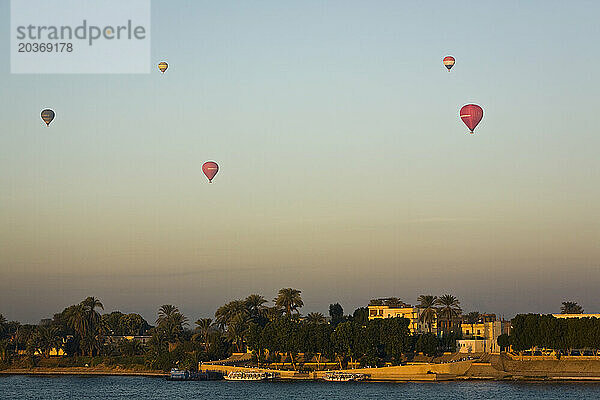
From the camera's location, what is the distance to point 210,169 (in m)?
92.8

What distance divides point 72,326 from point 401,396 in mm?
73640

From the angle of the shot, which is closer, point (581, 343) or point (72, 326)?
point (581, 343)

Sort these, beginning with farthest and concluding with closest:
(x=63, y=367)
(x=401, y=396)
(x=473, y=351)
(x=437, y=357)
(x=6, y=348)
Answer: (x=6, y=348) < (x=63, y=367) < (x=473, y=351) < (x=437, y=357) < (x=401, y=396)

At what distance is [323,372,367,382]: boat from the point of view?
116625mm

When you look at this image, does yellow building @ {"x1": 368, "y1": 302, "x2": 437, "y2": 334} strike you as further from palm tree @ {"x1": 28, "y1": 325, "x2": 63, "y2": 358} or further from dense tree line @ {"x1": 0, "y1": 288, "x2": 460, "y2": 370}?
palm tree @ {"x1": 28, "y1": 325, "x2": 63, "y2": 358}

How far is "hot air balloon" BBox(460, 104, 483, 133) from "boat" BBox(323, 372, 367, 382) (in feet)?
152

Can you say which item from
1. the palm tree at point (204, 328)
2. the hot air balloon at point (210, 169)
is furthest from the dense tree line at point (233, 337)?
the hot air balloon at point (210, 169)

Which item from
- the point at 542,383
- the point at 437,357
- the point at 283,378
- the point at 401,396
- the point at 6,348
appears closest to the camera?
the point at 401,396

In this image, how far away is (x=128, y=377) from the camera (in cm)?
14112

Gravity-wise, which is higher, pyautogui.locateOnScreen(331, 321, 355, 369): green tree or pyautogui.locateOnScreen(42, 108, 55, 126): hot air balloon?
pyautogui.locateOnScreen(42, 108, 55, 126): hot air balloon

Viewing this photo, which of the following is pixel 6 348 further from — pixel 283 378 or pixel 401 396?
pixel 401 396

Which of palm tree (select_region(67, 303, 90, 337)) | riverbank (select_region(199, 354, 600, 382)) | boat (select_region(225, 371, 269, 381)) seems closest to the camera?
riverbank (select_region(199, 354, 600, 382))

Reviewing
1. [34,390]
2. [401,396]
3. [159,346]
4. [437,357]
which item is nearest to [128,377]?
[159,346]

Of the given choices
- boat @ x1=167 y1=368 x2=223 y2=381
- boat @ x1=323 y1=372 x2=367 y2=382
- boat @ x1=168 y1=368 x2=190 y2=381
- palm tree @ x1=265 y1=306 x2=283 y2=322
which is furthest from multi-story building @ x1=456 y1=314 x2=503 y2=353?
boat @ x1=168 y1=368 x2=190 y2=381
